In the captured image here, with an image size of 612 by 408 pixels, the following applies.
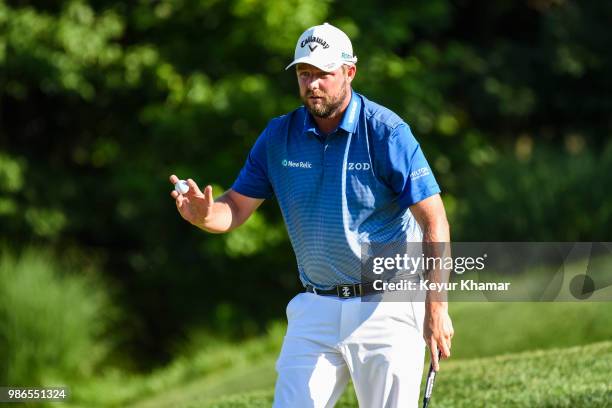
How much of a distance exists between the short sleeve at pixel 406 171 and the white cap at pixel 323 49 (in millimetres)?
409

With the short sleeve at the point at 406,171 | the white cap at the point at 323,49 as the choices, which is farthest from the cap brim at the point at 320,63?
the short sleeve at the point at 406,171

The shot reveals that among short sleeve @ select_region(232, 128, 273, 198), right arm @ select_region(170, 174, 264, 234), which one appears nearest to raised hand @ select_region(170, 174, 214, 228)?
right arm @ select_region(170, 174, 264, 234)

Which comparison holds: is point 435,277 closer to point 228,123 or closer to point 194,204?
point 194,204

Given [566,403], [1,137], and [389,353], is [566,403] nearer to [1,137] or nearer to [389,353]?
[389,353]

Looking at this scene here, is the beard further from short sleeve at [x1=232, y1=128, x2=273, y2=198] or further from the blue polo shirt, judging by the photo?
short sleeve at [x1=232, y1=128, x2=273, y2=198]

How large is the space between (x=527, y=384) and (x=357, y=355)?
2.87 meters

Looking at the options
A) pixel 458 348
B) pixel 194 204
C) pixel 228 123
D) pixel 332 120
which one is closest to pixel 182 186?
pixel 194 204

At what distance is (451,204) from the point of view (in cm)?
1576

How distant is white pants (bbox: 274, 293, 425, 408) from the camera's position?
15.4 ft

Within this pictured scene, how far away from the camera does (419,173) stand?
471 cm

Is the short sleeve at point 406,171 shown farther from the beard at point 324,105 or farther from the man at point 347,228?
the beard at point 324,105

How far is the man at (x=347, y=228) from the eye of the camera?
4.70 metres

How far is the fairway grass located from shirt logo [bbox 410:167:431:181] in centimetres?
249

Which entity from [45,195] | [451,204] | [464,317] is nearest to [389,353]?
[464,317]
